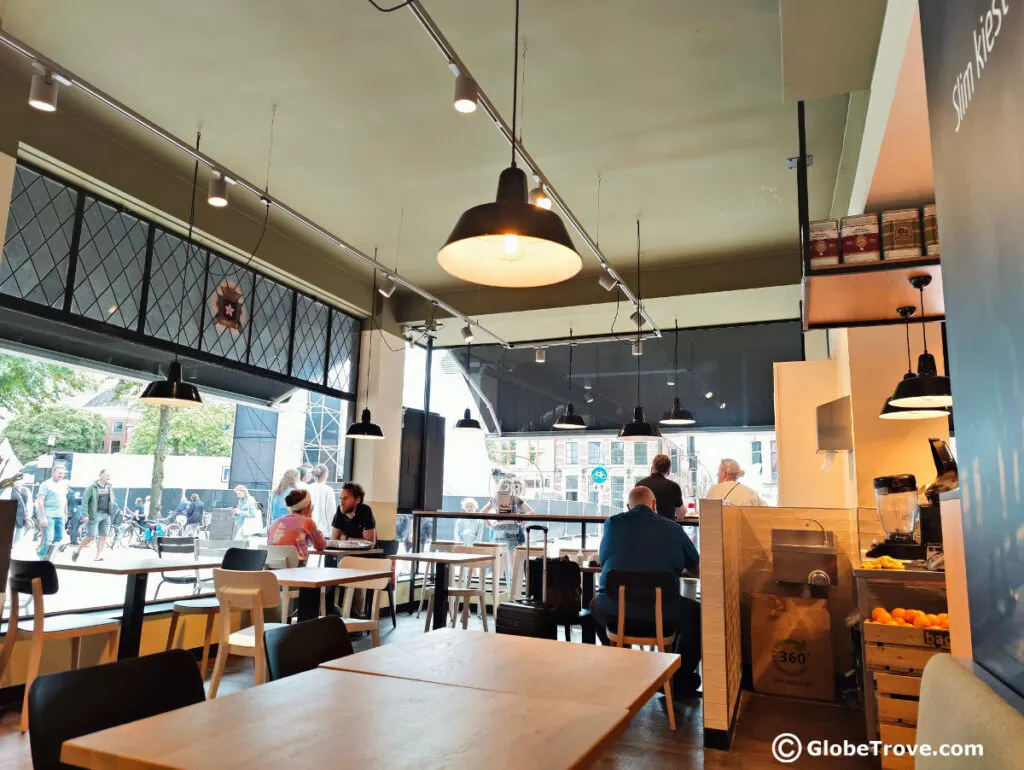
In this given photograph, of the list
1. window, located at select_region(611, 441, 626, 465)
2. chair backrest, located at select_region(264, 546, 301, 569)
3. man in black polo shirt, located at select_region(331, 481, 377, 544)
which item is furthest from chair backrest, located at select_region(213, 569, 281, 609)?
window, located at select_region(611, 441, 626, 465)

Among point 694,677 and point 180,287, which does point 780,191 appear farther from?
point 180,287

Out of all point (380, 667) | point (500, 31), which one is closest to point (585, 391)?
point (500, 31)

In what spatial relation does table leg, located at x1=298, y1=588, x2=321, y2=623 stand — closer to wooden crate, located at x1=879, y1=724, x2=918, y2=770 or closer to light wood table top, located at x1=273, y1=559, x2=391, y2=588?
light wood table top, located at x1=273, y1=559, x2=391, y2=588

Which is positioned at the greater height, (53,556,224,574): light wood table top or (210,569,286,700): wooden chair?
(53,556,224,574): light wood table top

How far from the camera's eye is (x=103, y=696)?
180 cm

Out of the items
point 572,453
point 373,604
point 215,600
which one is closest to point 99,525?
point 215,600

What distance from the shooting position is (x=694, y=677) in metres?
5.04

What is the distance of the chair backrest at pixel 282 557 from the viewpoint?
19.0ft

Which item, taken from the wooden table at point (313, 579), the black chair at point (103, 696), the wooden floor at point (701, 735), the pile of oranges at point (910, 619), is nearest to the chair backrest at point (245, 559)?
the wooden table at point (313, 579)

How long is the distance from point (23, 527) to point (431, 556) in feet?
9.68

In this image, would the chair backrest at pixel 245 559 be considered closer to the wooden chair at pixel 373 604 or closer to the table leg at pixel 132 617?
the wooden chair at pixel 373 604

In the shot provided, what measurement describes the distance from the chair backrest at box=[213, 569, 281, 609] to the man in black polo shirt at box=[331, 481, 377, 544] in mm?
2928

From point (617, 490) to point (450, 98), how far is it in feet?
20.8

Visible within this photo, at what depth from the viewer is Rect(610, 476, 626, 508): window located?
9711mm
